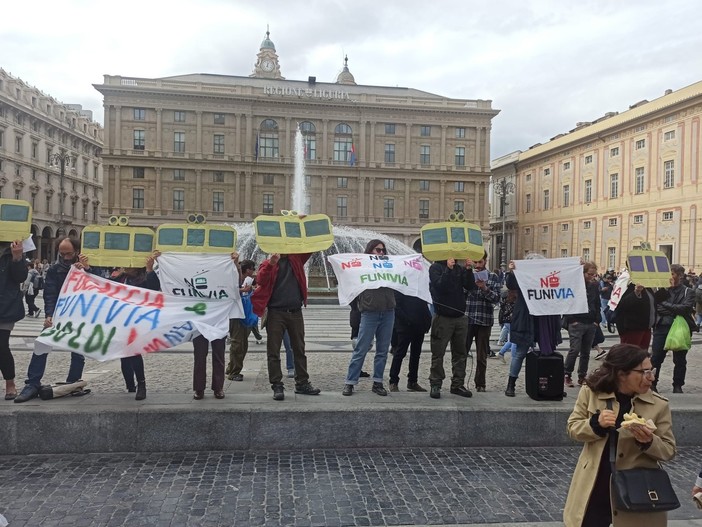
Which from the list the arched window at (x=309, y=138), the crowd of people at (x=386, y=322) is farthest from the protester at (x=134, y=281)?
the arched window at (x=309, y=138)

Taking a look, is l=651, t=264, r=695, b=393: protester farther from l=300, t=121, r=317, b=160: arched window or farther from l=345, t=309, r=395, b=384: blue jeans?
l=300, t=121, r=317, b=160: arched window

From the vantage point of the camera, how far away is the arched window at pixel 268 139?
198ft

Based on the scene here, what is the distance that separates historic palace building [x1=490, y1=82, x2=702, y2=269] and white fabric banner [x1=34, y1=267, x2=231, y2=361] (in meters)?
36.6

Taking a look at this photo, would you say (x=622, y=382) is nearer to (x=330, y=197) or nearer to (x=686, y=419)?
(x=686, y=419)

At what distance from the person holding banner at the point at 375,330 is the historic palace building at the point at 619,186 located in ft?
117

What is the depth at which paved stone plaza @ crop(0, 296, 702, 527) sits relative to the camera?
376cm

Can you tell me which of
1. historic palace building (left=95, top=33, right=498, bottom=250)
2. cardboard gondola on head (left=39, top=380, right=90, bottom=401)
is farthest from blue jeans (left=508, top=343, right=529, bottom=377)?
historic palace building (left=95, top=33, right=498, bottom=250)

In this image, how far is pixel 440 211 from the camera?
2480 inches

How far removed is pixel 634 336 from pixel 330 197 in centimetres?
5581

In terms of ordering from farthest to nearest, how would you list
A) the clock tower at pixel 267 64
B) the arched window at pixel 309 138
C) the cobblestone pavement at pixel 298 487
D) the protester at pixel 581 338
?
the clock tower at pixel 267 64
the arched window at pixel 309 138
the protester at pixel 581 338
the cobblestone pavement at pixel 298 487

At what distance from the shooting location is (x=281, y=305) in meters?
5.81

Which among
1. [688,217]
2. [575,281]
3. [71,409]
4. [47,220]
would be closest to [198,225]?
[71,409]

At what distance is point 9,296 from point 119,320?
1.14 m

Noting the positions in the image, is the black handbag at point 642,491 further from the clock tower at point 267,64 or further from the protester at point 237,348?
the clock tower at point 267,64
